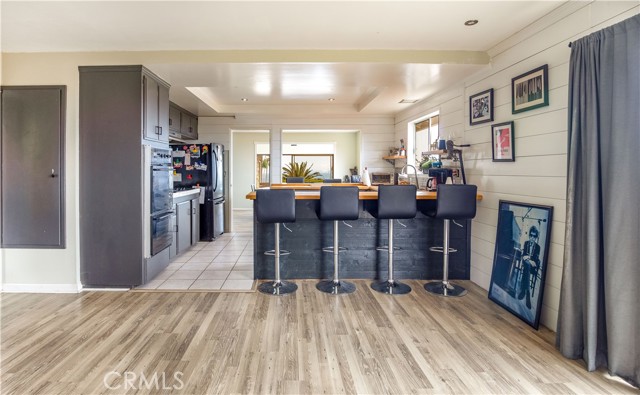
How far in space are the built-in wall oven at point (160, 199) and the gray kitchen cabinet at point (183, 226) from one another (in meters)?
0.49

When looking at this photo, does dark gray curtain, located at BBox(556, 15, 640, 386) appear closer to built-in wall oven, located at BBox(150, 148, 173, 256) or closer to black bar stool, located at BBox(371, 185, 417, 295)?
black bar stool, located at BBox(371, 185, 417, 295)

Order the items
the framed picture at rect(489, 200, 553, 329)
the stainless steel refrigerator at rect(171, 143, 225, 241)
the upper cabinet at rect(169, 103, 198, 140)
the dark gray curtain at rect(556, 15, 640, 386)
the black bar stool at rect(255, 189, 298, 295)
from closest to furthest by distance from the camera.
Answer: the dark gray curtain at rect(556, 15, 640, 386), the framed picture at rect(489, 200, 553, 329), the black bar stool at rect(255, 189, 298, 295), the upper cabinet at rect(169, 103, 198, 140), the stainless steel refrigerator at rect(171, 143, 225, 241)

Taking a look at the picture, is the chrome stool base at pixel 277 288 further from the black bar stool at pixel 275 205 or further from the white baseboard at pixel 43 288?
the white baseboard at pixel 43 288

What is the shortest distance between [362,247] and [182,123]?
3.76 metres

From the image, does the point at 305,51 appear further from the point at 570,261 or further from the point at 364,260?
the point at 570,261

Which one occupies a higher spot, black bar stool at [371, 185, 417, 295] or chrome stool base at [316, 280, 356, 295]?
black bar stool at [371, 185, 417, 295]

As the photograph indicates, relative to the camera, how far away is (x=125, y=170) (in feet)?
11.2

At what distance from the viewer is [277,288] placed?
3410 millimetres

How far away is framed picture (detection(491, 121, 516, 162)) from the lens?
303 cm

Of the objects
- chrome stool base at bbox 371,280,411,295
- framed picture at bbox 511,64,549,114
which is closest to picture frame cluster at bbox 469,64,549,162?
framed picture at bbox 511,64,549,114

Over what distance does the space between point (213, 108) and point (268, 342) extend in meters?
4.53

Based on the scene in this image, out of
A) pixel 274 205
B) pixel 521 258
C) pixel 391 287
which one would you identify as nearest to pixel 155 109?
pixel 274 205

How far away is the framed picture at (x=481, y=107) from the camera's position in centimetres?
336

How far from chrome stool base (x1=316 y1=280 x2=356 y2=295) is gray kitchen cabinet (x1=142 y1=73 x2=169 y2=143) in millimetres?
2393
